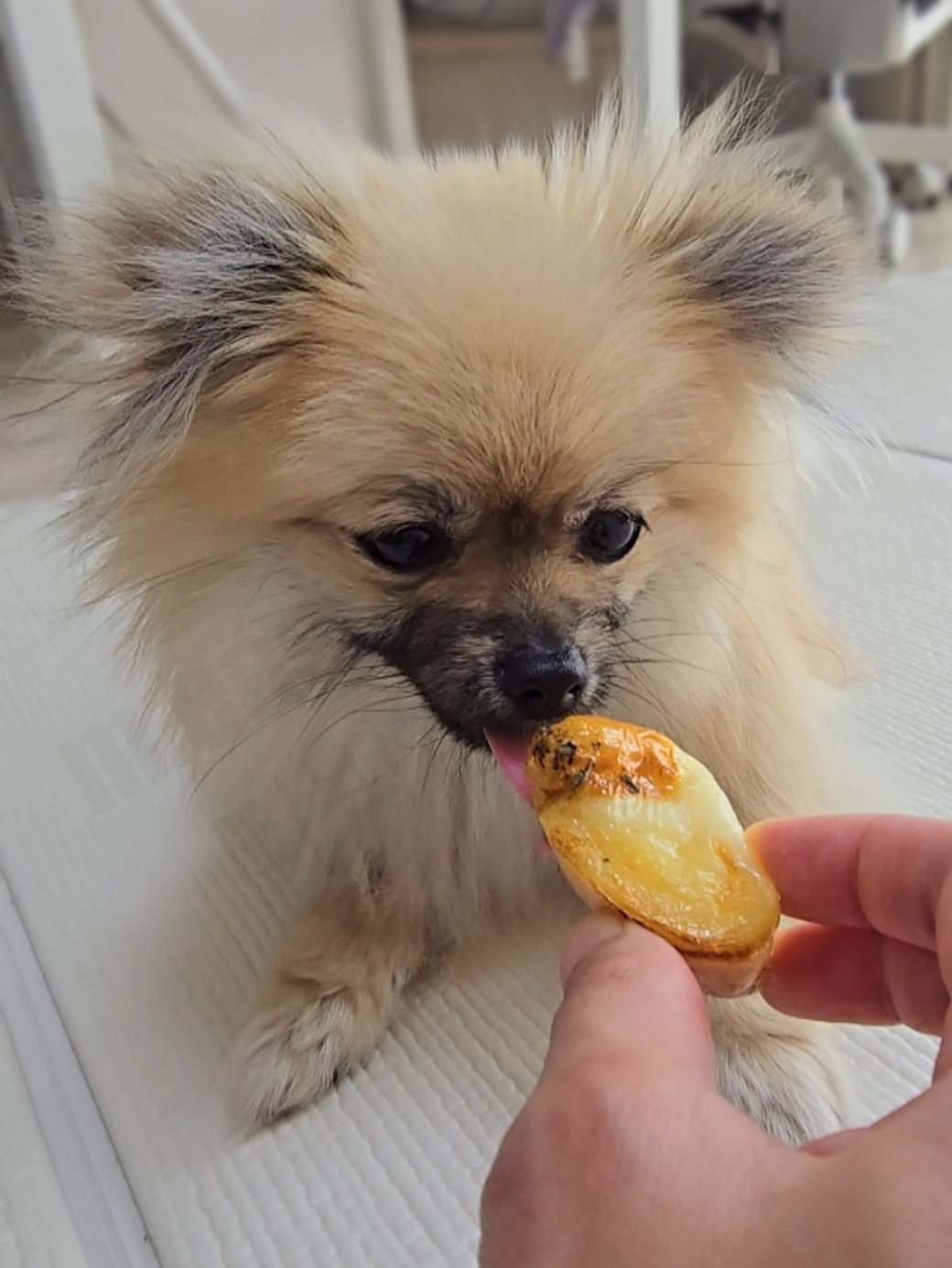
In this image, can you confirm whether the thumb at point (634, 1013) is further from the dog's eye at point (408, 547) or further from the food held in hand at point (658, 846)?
the dog's eye at point (408, 547)

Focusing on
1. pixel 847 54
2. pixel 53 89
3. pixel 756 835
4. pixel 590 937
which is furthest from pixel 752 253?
pixel 847 54

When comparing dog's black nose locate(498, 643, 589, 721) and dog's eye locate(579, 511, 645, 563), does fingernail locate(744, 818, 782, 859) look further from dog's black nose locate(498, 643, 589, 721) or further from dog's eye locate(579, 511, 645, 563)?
dog's eye locate(579, 511, 645, 563)

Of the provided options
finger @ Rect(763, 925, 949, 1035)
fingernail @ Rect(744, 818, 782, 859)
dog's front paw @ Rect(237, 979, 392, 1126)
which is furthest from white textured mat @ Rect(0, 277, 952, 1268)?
fingernail @ Rect(744, 818, 782, 859)

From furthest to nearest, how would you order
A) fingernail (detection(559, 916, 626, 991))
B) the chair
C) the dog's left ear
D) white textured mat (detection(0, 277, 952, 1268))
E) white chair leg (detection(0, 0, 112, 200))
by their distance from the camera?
1. the chair
2. white chair leg (detection(0, 0, 112, 200))
3. the dog's left ear
4. white textured mat (detection(0, 277, 952, 1268))
5. fingernail (detection(559, 916, 626, 991))

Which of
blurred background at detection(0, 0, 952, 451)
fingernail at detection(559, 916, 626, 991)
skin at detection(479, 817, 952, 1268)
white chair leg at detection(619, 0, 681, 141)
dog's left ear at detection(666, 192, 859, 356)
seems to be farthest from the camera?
white chair leg at detection(619, 0, 681, 141)

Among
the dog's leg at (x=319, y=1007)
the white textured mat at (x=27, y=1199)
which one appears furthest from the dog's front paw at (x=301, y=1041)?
the white textured mat at (x=27, y=1199)

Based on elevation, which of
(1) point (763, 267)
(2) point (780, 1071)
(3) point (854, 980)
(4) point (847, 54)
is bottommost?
(2) point (780, 1071)

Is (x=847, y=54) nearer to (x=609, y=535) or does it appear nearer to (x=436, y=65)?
(x=436, y=65)

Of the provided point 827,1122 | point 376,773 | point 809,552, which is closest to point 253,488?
point 376,773
